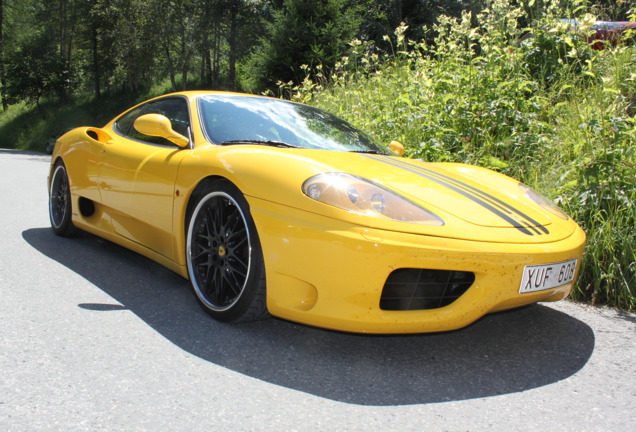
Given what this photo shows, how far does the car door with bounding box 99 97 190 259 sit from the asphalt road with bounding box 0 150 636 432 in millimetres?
358

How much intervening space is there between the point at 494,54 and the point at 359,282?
152 inches

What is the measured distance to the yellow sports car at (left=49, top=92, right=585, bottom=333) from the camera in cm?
219

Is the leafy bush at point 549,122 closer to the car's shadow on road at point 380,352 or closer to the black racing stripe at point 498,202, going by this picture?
the car's shadow on road at point 380,352

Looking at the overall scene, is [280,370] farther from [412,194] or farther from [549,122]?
[549,122]

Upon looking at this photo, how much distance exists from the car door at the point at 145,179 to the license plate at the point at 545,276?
1.80 m

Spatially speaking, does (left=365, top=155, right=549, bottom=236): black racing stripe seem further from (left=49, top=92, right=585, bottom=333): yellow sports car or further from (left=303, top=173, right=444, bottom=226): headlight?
(left=303, top=173, right=444, bottom=226): headlight

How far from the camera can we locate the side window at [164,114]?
3356 millimetres

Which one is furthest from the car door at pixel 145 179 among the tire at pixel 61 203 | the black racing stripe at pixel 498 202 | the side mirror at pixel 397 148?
the side mirror at pixel 397 148

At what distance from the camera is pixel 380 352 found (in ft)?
8.07

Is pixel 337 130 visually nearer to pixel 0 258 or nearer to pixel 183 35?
pixel 0 258

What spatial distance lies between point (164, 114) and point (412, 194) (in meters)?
1.94

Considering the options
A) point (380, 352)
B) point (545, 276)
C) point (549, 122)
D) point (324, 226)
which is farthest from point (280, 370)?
point (549, 122)

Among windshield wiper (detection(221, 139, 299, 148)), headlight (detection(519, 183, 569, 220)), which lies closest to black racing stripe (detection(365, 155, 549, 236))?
headlight (detection(519, 183, 569, 220))

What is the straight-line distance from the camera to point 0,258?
3789mm
